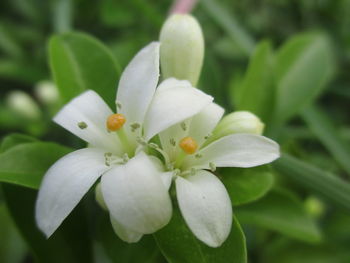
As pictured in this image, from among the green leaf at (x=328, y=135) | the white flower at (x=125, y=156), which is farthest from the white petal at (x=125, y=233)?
the green leaf at (x=328, y=135)

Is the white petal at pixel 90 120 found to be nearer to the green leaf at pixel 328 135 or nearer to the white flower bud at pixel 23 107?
the green leaf at pixel 328 135

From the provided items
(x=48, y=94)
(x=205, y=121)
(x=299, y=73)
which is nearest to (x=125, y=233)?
(x=205, y=121)

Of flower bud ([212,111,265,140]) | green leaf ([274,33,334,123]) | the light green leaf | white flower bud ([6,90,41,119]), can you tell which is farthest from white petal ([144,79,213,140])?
white flower bud ([6,90,41,119])

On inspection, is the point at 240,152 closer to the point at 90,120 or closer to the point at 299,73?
the point at 90,120

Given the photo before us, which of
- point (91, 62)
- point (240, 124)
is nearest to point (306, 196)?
point (240, 124)

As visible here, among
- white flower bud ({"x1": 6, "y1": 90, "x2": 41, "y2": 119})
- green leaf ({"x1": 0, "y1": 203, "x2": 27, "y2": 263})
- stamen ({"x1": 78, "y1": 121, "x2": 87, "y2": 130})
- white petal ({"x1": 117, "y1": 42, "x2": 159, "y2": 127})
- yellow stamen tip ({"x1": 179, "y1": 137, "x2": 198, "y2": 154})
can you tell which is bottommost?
green leaf ({"x1": 0, "y1": 203, "x2": 27, "y2": 263})

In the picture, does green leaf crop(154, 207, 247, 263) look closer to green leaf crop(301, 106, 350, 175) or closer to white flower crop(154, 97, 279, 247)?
white flower crop(154, 97, 279, 247)
